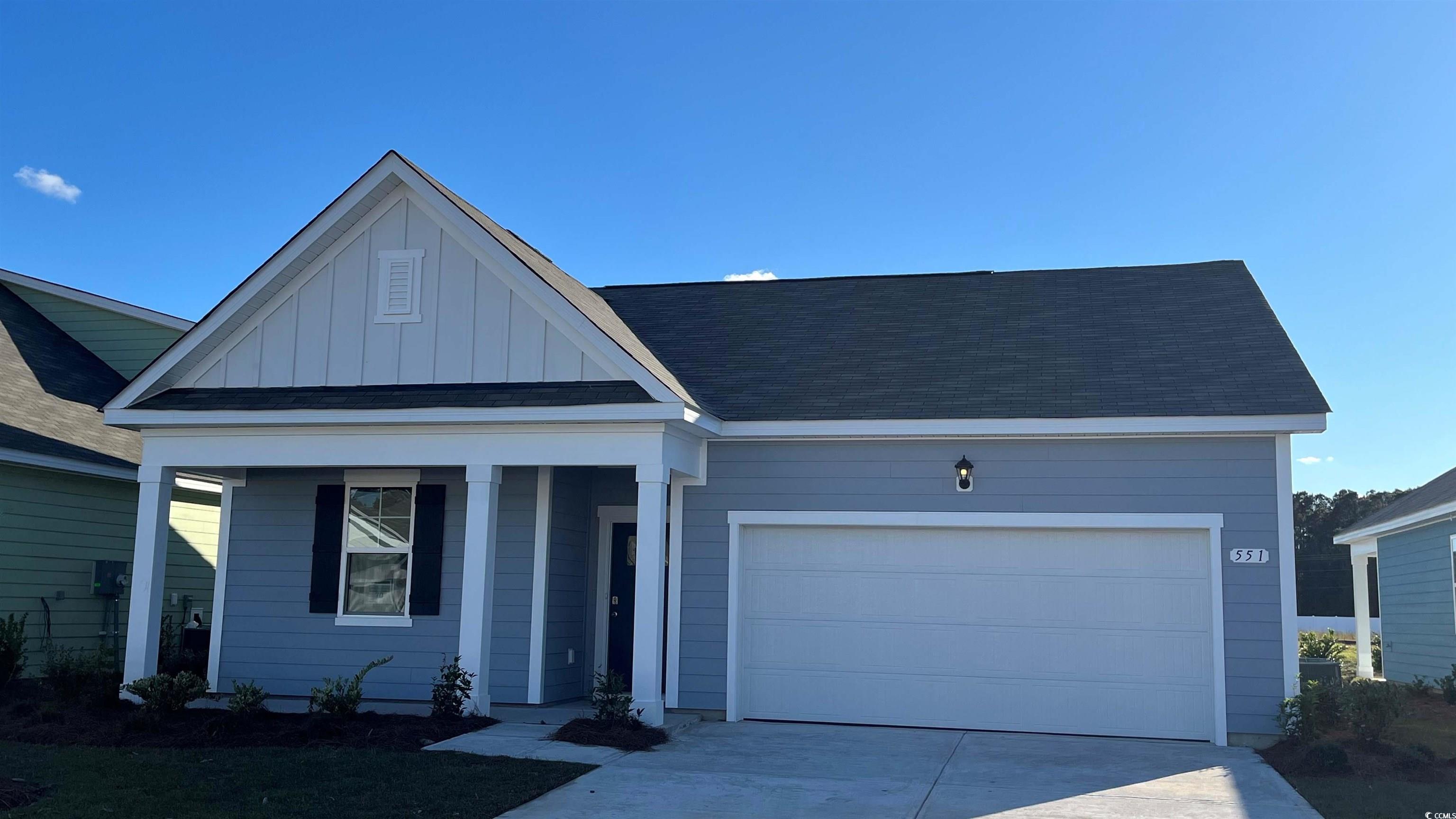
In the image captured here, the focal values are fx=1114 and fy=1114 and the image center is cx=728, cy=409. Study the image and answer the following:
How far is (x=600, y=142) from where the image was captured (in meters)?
18.6

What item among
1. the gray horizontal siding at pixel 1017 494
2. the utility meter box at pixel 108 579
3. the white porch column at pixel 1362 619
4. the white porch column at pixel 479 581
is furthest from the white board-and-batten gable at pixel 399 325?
the white porch column at pixel 1362 619

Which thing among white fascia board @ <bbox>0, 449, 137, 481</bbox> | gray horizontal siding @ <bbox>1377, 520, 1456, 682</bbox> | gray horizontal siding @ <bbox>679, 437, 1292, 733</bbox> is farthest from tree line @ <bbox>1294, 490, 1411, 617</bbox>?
white fascia board @ <bbox>0, 449, 137, 481</bbox>

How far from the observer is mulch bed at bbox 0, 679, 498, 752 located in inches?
361

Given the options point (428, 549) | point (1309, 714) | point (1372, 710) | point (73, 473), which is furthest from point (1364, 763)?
point (73, 473)

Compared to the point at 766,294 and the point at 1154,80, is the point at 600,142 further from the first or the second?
the point at 1154,80

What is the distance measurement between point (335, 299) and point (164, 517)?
2820mm

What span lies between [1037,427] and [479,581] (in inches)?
214

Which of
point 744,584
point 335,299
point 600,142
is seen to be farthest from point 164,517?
point 600,142

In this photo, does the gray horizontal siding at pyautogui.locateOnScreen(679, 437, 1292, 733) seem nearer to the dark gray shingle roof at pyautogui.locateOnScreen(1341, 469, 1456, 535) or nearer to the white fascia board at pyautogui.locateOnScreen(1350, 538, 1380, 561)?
the dark gray shingle roof at pyautogui.locateOnScreen(1341, 469, 1456, 535)

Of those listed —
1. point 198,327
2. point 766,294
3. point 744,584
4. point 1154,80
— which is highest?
point 1154,80

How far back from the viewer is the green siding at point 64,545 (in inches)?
503

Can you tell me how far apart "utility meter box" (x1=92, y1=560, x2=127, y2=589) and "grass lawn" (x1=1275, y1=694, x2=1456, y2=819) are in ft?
43.3

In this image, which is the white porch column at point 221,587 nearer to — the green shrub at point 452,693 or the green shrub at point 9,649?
the green shrub at point 9,649

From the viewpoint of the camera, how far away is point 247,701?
32.2 feet
